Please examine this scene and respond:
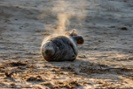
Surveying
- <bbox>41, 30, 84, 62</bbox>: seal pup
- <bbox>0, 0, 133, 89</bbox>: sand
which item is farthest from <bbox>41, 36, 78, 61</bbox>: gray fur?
<bbox>0, 0, 133, 89</bbox>: sand

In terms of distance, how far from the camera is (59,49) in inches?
375

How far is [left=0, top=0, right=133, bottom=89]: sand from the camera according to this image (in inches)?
312

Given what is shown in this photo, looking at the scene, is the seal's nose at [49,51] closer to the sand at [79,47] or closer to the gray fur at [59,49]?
the gray fur at [59,49]

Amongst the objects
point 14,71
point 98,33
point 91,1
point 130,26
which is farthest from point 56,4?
point 14,71

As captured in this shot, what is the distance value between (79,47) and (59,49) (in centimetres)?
267

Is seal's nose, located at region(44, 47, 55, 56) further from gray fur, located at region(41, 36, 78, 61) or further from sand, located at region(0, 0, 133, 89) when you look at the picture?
sand, located at region(0, 0, 133, 89)

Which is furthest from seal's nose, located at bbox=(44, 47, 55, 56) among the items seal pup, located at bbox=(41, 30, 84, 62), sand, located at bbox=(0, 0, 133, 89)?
sand, located at bbox=(0, 0, 133, 89)

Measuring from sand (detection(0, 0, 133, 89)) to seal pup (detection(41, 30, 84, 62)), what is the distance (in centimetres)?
16

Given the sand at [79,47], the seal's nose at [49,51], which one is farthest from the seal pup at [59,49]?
the sand at [79,47]

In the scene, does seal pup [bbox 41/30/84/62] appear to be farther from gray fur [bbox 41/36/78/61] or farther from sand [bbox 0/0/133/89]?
sand [bbox 0/0/133/89]

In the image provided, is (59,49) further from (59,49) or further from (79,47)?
(79,47)

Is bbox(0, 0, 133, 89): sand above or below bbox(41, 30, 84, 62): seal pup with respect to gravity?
below

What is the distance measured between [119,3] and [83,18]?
4.92 meters

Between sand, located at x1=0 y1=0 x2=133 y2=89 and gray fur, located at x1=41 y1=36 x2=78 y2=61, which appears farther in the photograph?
gray fur, located at x1=41 y1=36 x2=78 y2=61
